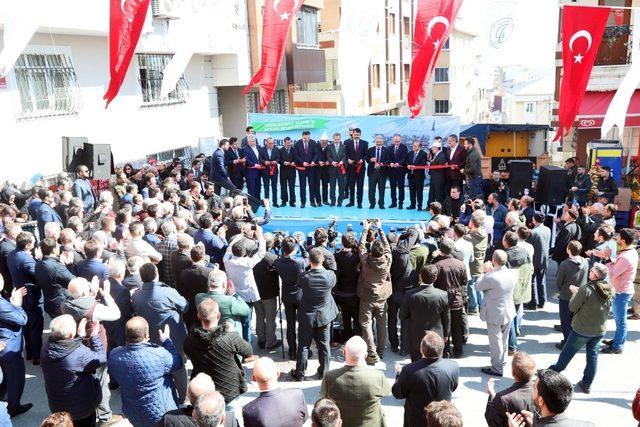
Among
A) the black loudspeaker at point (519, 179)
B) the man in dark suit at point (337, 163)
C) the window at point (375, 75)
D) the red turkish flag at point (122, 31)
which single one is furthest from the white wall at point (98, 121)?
the window at point (375, 75)

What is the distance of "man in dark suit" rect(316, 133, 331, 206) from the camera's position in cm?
1369

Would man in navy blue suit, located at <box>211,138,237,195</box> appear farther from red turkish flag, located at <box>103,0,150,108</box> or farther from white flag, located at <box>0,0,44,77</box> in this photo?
white flag, located at <box>0,0,44,77</box>

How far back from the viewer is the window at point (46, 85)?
13.3 meters

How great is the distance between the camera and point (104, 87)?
621 inches

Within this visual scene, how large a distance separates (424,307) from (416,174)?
735 centimetres

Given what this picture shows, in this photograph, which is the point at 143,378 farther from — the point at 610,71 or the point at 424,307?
the point at 610,71

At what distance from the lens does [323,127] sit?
16641 mm

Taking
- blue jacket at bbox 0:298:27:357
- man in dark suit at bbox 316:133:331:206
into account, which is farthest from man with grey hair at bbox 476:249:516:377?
man in dark suit at bbox 316:133:331:206

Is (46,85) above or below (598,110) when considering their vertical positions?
above

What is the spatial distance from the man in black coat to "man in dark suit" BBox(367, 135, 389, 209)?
9181 mm

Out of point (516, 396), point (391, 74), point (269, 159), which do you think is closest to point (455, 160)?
point (269, 159)

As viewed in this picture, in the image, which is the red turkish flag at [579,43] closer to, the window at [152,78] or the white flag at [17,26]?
the white flag at [17,26]

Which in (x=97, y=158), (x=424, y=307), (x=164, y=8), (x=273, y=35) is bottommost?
(x=424, y=307)

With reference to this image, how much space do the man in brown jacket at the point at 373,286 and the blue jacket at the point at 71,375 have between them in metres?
3.16
